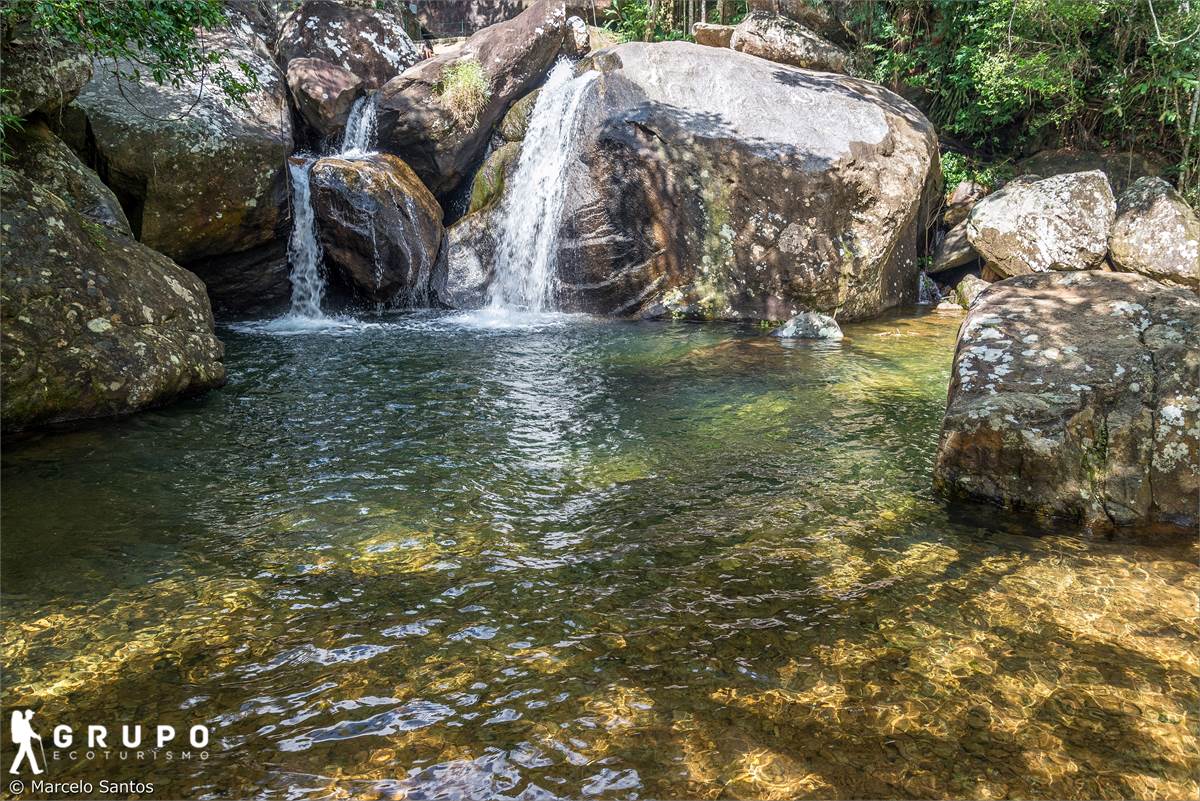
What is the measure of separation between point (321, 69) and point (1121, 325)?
1282 cm

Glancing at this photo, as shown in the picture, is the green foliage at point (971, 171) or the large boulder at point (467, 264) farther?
the green foliage at point (971, 171)

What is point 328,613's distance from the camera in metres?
3.93

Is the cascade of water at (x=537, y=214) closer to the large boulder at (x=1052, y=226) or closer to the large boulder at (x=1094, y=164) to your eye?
the large boulder at (x=1052, y=226)

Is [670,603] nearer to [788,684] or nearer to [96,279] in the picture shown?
[788,684]

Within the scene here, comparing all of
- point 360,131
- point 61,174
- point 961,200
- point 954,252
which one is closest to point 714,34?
point 961,200

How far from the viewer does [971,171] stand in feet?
50.4

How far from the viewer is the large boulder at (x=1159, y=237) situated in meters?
11.9

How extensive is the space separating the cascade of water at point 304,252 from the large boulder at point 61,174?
3951mm

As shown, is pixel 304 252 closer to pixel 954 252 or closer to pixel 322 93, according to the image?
pixel 322 93

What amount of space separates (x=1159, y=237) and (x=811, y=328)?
19.2 ft

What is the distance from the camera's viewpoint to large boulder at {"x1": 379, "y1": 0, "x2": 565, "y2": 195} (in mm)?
13688

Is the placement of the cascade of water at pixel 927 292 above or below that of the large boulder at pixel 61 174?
below

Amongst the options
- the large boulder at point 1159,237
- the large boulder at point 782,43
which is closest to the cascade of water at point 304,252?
the large boulder at point 782,43

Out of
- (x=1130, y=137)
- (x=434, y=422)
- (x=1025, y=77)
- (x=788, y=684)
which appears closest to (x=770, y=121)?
(x=1025, y=77)
